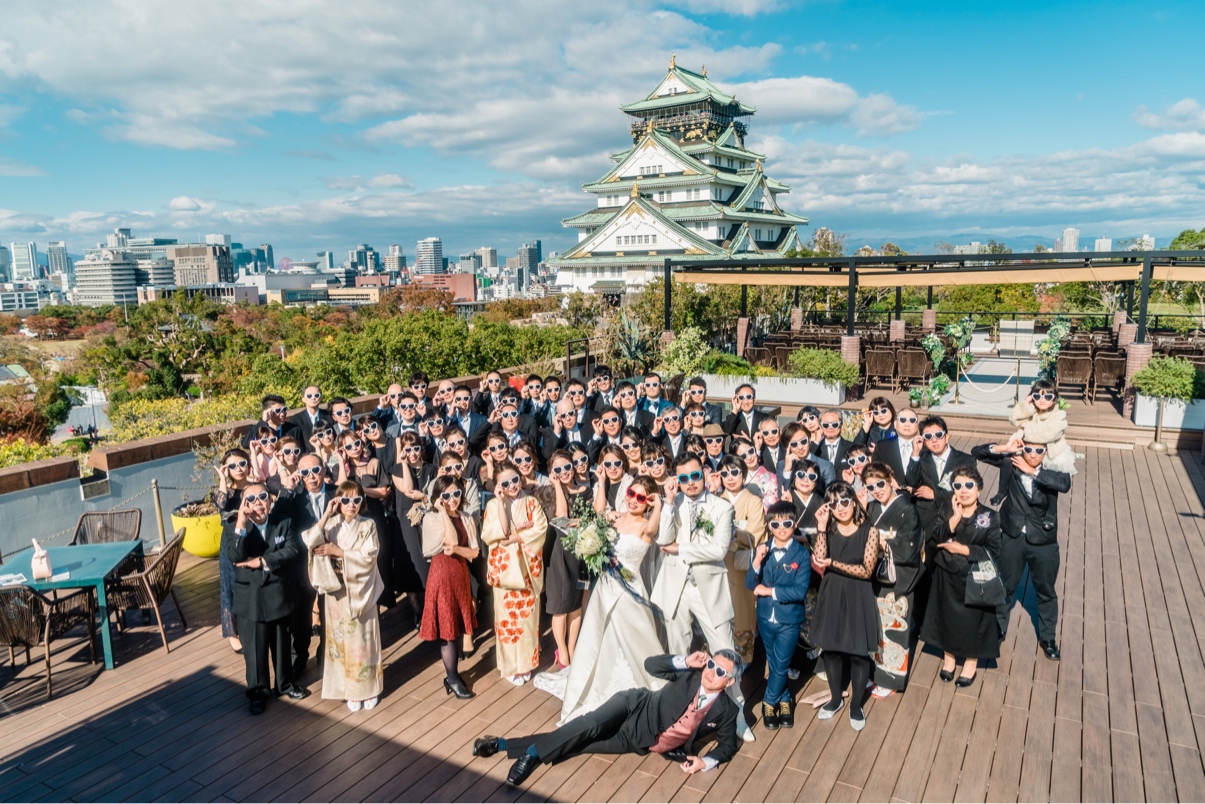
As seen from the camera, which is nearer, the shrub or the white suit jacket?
the white suit jacket

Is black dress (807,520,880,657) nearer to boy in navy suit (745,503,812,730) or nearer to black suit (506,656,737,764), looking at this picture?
boy in navy suit (745,503,812,730)

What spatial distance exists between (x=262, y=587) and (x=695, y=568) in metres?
2.87

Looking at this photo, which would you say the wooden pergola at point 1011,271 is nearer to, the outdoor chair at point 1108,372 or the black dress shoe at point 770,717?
the outdoor chair at point 1108,372

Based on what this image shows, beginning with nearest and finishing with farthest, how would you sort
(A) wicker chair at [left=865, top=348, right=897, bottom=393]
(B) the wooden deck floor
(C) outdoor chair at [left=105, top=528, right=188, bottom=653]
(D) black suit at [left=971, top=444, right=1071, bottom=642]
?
1. (B) the wooden deck floor
2. (D) black suit at [left=971, top=444, right=1071, bottom=642]
3. (C) outdoor chair at [left=105, top=528, right=188, bottom=653]
4. (A) wicker chair at [left=865, top=348, right=897, bottom=393]

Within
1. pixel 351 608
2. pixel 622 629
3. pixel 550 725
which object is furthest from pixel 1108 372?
pixel 351 608

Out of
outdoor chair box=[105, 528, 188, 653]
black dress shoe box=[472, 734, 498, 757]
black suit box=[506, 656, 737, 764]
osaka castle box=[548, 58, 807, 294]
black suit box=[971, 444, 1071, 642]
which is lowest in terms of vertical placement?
black dress shoe box=[472, 734, 498, 757]

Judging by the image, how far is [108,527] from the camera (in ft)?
22.7

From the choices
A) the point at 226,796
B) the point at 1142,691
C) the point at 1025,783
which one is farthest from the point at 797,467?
the point at 226,796

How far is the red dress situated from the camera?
513cm

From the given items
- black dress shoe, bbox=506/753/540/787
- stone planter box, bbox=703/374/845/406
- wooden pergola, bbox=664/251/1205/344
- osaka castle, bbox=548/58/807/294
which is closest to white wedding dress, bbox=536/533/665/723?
black dress shoe, bbox=506/753/540/787

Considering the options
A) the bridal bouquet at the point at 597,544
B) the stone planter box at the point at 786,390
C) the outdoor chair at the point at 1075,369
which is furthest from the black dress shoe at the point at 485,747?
the outdoor chair at the point at 1075,369

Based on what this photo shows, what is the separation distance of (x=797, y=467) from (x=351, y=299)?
6828 inches

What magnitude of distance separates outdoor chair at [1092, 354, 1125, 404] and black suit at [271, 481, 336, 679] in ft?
48.5

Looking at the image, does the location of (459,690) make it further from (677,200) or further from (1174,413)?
(677,200)
